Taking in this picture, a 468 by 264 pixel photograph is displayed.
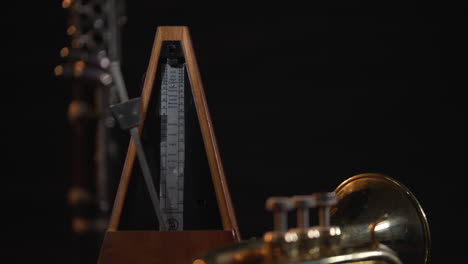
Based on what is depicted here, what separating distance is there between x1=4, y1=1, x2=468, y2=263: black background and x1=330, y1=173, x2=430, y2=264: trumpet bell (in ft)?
1.74

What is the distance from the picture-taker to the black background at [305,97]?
5.69 ft

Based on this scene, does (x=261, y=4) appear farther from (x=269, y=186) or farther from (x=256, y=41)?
(x=269, y=186)

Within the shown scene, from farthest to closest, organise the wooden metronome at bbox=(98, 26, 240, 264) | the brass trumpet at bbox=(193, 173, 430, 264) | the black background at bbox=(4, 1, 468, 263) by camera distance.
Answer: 1. the black background at bbox=(4, 1, 468, 263)
2. the wooden metronome at bbox=(98, 26, 240, 264)
3. the brass trumpet at bbox=(193, 173, 430, 264)

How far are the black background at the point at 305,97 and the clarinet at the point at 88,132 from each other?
81 centimetres

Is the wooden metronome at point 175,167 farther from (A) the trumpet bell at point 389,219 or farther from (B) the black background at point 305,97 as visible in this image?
(B) the black background at point 305,97

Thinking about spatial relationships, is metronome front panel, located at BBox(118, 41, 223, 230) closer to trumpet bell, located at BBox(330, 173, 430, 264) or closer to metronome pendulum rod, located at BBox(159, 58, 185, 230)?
metronome pendulum rod, located at BBox(159, 58, 185, 230)

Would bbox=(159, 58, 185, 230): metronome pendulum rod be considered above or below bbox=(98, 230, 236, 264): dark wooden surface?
above

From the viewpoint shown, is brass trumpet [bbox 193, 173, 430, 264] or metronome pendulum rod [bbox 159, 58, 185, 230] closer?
brass trumpet [bbox 193, 173, 430, 264]

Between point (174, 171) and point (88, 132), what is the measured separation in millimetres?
→ 356

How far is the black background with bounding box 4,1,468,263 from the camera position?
174 centimetres

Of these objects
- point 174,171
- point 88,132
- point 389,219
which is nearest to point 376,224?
point 389,219

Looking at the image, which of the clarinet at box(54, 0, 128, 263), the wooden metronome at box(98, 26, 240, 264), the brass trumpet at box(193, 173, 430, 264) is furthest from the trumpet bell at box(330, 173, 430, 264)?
the clarinet at box(54, 0, 128, 263)

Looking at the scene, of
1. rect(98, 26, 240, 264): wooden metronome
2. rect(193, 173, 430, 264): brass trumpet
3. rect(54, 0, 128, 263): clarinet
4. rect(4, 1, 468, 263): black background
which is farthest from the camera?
rect(4, 1, 468, 263): black background

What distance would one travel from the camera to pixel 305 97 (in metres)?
1.77
